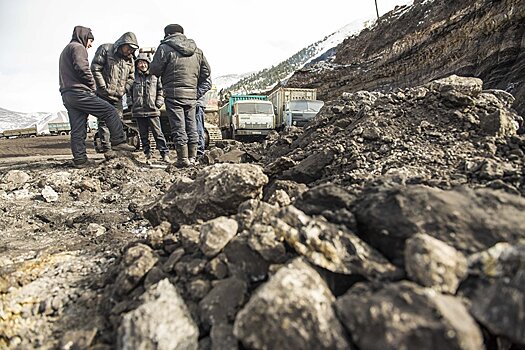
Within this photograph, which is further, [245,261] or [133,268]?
[133,268]

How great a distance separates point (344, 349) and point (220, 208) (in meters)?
1.26

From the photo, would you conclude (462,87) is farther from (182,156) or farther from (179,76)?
(182,156)

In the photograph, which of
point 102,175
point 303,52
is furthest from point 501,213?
point 303,52

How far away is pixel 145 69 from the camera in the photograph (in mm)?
5820

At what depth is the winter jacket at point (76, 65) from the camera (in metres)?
4.57

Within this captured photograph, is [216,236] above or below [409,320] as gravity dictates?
above

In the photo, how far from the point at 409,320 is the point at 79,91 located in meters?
5.13

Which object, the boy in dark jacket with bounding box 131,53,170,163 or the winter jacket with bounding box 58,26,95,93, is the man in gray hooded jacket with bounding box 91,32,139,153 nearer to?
the boy in dark jacket with bounding box 131,53,170,163

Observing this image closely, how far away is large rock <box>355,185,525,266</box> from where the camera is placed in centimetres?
127

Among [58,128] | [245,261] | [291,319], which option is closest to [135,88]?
[245,261]

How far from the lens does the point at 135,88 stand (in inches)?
229

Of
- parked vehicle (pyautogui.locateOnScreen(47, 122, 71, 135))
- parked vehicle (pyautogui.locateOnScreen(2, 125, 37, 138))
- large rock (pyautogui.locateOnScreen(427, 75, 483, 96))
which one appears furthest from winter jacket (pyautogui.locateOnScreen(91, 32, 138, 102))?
parked vehicle (pyautogui.locateOnScreen(47, 122, 71, 135))

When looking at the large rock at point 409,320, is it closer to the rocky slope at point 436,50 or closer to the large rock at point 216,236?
the large rock at point 216,236

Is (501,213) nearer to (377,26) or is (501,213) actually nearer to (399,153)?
(399,153)
